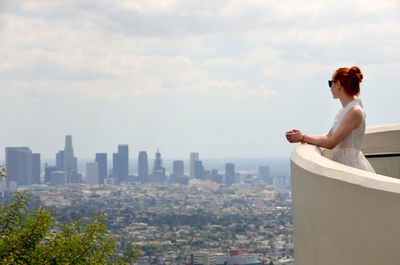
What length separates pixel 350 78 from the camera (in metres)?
3.93

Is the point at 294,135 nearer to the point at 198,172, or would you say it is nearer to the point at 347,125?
the point at 347,125

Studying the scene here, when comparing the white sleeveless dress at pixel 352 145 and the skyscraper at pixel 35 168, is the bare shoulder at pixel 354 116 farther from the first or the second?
the skyscraper at pixel 35 168

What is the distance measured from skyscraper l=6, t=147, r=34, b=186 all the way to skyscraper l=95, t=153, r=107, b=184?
1140cm

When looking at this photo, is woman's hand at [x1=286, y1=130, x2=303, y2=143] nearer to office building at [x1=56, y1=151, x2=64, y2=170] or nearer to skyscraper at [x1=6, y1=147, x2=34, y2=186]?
skyscraper at [x1=6, y1=147, x2=34, y2=186]

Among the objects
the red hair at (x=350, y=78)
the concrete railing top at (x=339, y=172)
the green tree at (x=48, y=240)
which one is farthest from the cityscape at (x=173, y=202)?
the concrete railing top at (x=339, y=172)

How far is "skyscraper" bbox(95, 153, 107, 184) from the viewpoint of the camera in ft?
274

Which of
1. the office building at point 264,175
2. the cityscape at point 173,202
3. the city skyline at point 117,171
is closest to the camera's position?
the cityscape at point 173,202

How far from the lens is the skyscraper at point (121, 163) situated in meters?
85.4

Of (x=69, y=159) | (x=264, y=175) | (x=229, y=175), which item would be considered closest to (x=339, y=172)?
(x=229, y=175)

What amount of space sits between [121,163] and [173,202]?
26137mm

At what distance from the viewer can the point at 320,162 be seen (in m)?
2.81

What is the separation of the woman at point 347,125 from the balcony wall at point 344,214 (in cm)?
79

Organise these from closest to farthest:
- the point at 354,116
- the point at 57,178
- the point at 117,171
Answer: the point at 354,116
the point at 57,178
the point at 117,171

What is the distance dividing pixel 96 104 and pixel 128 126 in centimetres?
849
